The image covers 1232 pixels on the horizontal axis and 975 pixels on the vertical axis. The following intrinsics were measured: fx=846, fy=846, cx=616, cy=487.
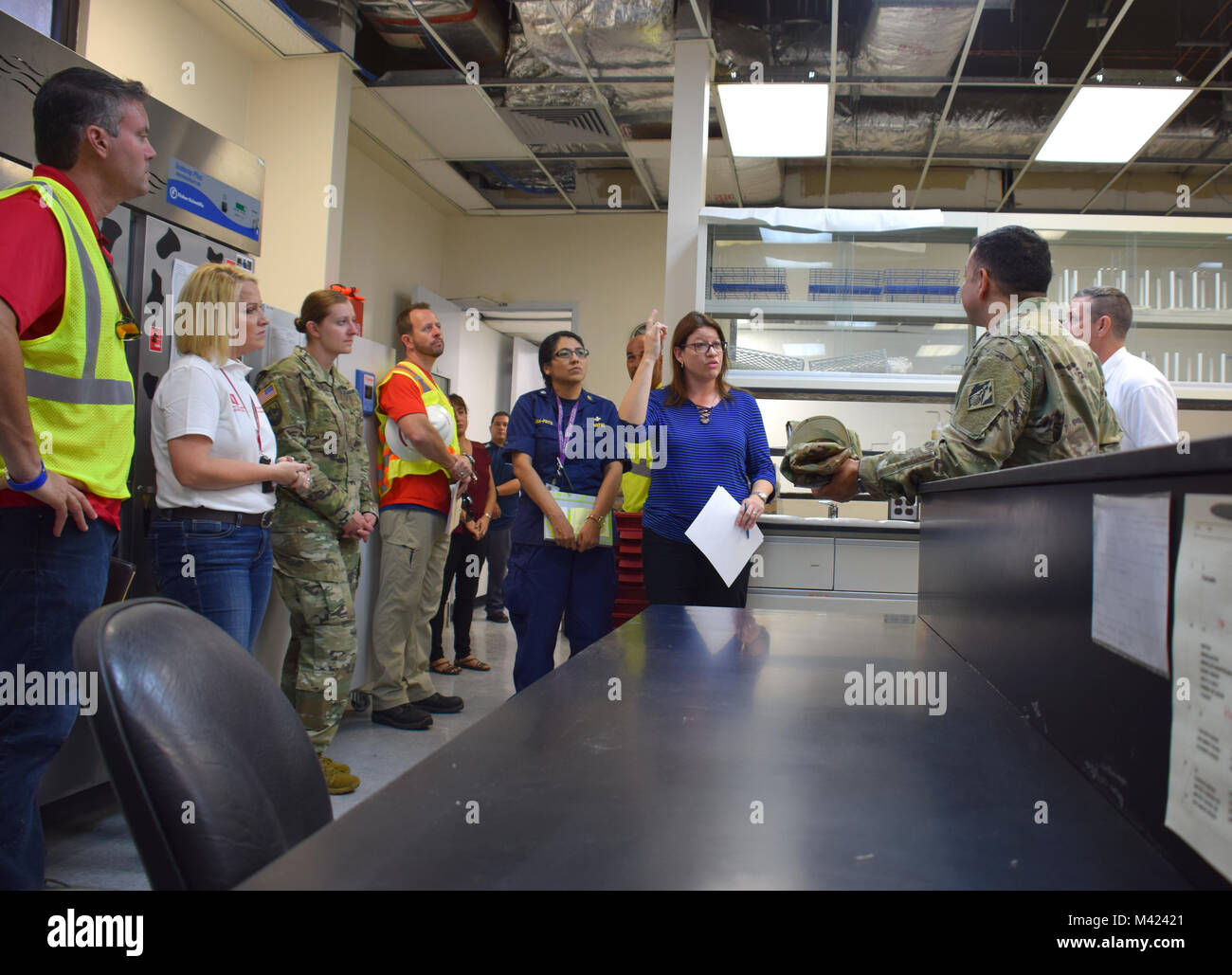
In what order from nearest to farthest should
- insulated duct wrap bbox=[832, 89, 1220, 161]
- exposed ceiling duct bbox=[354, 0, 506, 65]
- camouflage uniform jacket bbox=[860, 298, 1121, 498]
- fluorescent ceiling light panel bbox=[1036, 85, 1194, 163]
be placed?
camouflage uniform jacket bbox=[860, 298, 1121, 498]
exposed ceiling duct bbox=[354, 0, 506, 65]
fluorescent ceiling light panel bbox=[1036, 85, 1194, 163]
insulated duct wrap bbox=[832, 89, 1220, 161]

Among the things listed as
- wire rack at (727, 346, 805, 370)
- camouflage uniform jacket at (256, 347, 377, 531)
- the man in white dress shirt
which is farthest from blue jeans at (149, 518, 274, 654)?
wire rack at (727, 346, 805, 370)

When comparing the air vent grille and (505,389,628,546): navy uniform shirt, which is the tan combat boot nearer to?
(505,389,628,546): navy uniform shirt

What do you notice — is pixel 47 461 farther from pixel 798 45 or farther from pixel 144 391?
pixel 798 45

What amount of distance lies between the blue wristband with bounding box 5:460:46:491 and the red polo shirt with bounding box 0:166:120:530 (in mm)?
60

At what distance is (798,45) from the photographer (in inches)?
172

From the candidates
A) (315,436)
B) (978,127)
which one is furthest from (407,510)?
(978,127)

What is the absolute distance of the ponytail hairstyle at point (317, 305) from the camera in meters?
2.75

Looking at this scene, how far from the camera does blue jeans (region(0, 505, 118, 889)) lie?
1469mm

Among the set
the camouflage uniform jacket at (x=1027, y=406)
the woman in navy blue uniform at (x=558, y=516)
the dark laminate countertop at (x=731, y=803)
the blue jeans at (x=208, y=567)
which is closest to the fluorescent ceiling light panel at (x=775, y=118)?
the woman in navy blue uniform at (x=558, y=516)

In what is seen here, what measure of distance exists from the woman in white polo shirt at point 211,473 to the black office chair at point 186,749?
1454mm

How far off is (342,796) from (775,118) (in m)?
4.18

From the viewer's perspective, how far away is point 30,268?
1453 millimetres

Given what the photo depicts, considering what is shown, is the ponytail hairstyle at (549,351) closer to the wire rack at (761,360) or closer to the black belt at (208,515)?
the black belt at (208,515)
